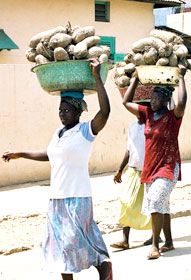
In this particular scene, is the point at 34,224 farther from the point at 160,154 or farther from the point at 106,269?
the point at 106,269

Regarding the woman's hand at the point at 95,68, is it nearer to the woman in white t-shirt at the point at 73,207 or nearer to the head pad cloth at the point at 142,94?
the woman in white t-shirt at the point at 73,207

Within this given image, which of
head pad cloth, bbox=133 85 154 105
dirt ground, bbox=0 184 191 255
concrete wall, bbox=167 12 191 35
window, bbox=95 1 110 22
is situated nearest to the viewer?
head pad cloth, bbox=133 85 154 105

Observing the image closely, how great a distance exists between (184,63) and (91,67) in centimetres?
183

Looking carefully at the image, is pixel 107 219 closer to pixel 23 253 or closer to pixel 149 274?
pixel 23 253

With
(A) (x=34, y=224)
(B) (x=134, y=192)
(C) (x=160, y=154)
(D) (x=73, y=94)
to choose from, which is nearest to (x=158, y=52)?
(C) (x=160, y=154)

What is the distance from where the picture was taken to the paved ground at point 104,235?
5707mm

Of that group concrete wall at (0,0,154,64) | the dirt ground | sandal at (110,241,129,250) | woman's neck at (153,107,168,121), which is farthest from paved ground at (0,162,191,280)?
concrete wall at (0,0,154,64)

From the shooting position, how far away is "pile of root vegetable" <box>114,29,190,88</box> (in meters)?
6.24

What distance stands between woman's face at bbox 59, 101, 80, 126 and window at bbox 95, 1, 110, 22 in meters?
15.2

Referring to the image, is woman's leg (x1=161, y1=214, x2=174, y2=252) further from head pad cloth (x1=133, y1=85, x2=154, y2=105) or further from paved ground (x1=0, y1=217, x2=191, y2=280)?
head pad cloth (x1=133, y1=85, x2=154, y2=105)

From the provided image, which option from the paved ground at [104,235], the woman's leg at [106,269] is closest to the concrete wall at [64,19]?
the paved ground at [104,235]

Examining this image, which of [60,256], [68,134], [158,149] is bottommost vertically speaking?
[60,256]

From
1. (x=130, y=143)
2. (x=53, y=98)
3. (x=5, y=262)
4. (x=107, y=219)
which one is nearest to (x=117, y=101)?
(x=53, y=98)

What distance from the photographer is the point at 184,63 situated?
20.9 feet
